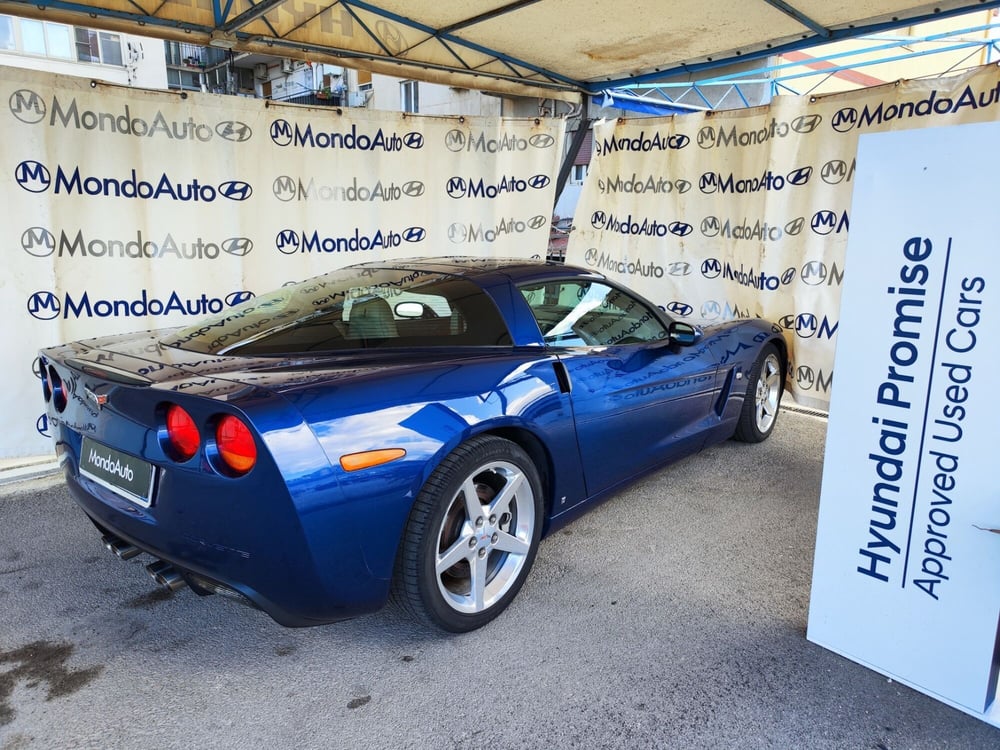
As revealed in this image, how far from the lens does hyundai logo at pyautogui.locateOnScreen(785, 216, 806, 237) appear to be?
5254 millimetres

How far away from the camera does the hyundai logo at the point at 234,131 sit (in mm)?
→ 4930

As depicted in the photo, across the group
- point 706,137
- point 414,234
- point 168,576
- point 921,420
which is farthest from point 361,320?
point 706,137

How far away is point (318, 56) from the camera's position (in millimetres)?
5012

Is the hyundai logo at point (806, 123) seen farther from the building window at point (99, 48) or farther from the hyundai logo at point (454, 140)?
the building window at point (99, 48)

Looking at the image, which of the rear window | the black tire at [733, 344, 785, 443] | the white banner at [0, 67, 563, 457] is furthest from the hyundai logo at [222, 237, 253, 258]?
the black tire at [733, 344, 785, 443]

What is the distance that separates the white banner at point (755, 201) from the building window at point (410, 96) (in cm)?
1785

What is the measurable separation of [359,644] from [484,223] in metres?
4.44

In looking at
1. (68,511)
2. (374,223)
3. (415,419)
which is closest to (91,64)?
(374,223)

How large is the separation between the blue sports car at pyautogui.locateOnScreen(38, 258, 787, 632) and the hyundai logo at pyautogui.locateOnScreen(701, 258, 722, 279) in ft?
7.98

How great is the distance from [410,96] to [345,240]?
19.3m

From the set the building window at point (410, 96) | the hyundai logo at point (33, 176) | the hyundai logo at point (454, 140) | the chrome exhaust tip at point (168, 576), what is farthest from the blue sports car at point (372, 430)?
the building window at point (410, 96)

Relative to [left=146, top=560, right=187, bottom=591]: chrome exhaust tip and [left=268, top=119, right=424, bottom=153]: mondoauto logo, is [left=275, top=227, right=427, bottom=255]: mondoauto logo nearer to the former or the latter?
[left=268, top=119, right=424, bottom=153]: mondoauto logo

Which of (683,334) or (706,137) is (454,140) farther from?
(683,334)

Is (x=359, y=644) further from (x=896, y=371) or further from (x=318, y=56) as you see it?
(x=318, y=56)
